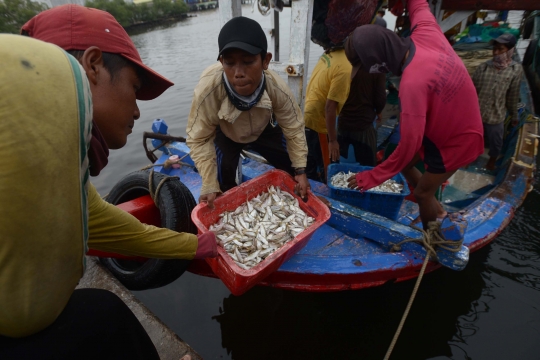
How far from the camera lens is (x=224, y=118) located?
8.86 feet

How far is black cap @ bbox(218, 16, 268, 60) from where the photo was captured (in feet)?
7.49

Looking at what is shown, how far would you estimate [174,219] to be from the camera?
2.76m

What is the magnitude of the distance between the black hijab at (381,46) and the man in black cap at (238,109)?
30.2 inches

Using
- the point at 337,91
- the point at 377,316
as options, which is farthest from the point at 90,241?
the point at 377,316

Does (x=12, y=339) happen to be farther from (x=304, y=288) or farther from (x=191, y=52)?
(x=191, y=52)

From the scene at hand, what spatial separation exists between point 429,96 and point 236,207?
6.56 feet

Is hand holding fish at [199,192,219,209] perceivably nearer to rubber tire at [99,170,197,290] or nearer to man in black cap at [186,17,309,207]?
man in black cap at [186,17,309,207]

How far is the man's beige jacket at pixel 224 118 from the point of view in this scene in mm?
2654

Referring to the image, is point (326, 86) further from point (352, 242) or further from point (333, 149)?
point (352, 242)

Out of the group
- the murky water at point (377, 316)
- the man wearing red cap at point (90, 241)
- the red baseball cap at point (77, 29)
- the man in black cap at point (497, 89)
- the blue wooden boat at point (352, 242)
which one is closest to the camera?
the man wearing red cap at point (90, 241)

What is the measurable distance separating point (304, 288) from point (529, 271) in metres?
3.48

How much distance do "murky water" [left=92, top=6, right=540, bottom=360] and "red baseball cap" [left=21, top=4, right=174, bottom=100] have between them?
10.1 ft

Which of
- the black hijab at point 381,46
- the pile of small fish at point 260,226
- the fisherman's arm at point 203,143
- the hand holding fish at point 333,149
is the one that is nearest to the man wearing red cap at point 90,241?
the pile of small fish at point 260,226

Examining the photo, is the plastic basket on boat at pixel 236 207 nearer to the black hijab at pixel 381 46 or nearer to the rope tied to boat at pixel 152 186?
the rope tied to boat at pixel 152 186
